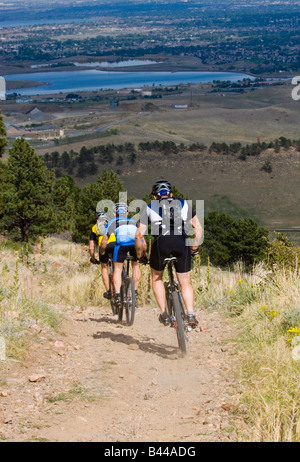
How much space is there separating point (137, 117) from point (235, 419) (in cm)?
14590

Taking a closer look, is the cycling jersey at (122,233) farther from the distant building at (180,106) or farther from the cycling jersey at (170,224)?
the distant building at (180,106)

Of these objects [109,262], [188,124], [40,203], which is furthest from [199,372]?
[188,124]

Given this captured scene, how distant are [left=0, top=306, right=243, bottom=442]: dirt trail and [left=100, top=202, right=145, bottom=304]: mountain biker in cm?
73

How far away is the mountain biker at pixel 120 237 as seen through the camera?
8547 mm

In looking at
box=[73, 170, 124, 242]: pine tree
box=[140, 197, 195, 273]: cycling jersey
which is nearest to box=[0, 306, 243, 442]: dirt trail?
box=[140, 197, 195, 273]: cycling jersey

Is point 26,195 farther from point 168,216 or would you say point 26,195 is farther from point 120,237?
point 168,216

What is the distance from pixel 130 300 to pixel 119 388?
8.33 feet

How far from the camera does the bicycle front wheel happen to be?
8.43 metres

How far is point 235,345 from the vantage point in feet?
23.7

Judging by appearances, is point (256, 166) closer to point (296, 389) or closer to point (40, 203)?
point (40, 203)

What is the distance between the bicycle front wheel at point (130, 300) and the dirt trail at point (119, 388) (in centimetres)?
23

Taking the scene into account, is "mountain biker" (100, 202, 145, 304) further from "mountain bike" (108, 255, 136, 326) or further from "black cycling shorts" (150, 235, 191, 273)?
"black cycling shorts" (150, 235, 191, 273)

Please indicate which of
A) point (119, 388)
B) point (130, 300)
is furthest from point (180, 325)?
point (130, 300)

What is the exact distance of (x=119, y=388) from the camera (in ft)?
19.8
